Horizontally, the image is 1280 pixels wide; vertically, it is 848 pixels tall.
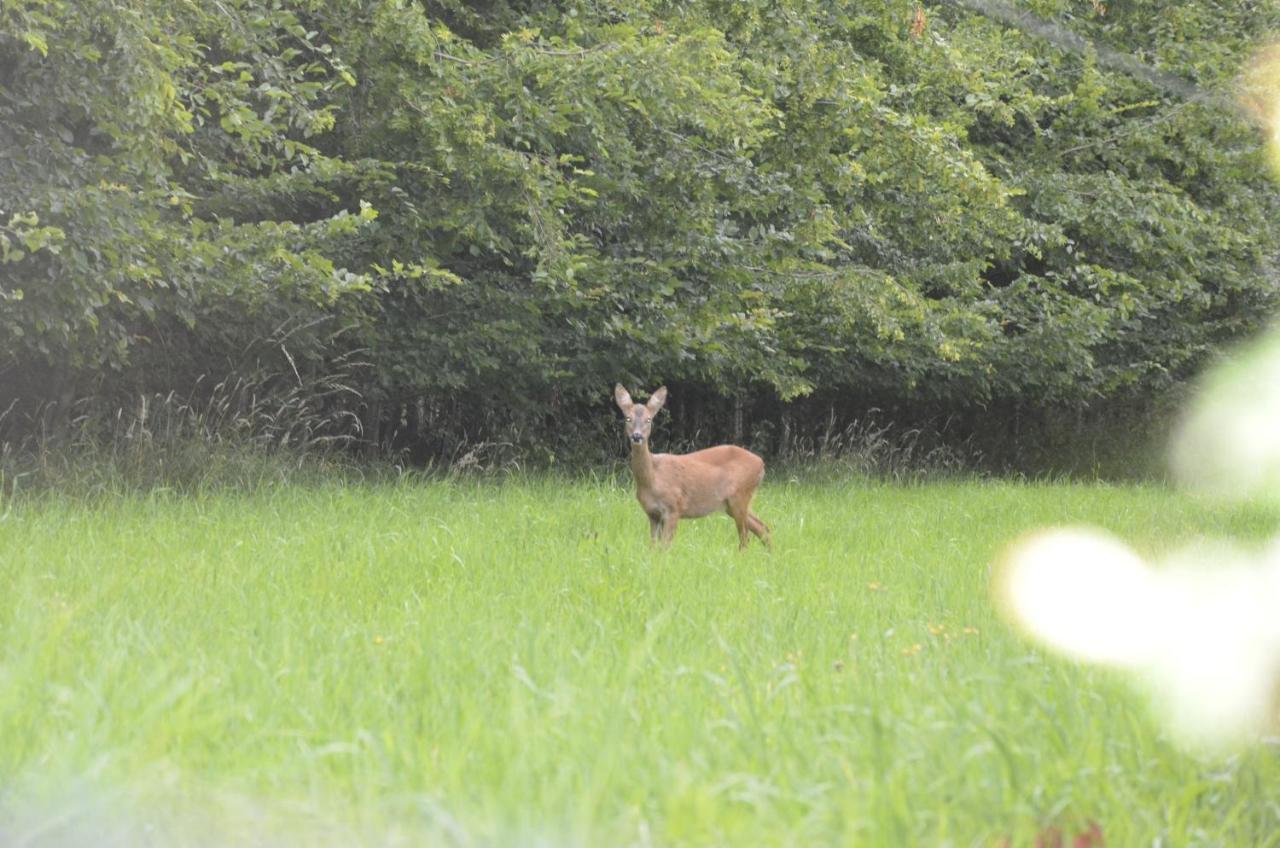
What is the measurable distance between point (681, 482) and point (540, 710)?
494 centimetres

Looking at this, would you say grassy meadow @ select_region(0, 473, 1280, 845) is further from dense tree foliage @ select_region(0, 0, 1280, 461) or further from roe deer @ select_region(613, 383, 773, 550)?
dense tree foliage @ select_region(0, 0, 1280, 461)

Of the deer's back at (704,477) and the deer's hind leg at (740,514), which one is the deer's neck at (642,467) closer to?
the deer's back at (704,477)

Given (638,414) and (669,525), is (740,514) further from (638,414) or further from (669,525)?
(638,414)

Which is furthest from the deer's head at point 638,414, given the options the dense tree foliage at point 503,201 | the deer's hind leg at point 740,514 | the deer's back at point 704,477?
the dense tree foliage at point 503,201

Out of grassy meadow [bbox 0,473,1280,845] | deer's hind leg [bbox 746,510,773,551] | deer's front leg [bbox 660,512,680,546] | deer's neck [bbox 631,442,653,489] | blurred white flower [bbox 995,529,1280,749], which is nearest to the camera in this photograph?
grassy meadow [bbox 0,473,1280,845]

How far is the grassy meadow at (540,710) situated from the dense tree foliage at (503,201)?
265 centimetres

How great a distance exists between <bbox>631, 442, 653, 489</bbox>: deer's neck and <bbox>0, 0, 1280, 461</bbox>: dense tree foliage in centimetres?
202

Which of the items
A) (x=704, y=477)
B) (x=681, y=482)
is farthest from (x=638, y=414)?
(x=704, y=477)

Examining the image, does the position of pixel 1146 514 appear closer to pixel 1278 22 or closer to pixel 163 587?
pixel 163 587

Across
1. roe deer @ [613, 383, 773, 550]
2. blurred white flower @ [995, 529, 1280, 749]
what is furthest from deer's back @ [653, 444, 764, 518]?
blurred white flower @ [995, 529, 1280, 749]

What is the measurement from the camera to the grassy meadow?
2.81 m

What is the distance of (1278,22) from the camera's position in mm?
19688

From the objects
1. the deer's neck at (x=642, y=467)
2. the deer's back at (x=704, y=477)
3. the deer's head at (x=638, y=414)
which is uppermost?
the deer's head at (x=638, y=414)

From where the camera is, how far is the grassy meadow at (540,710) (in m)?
2.81
